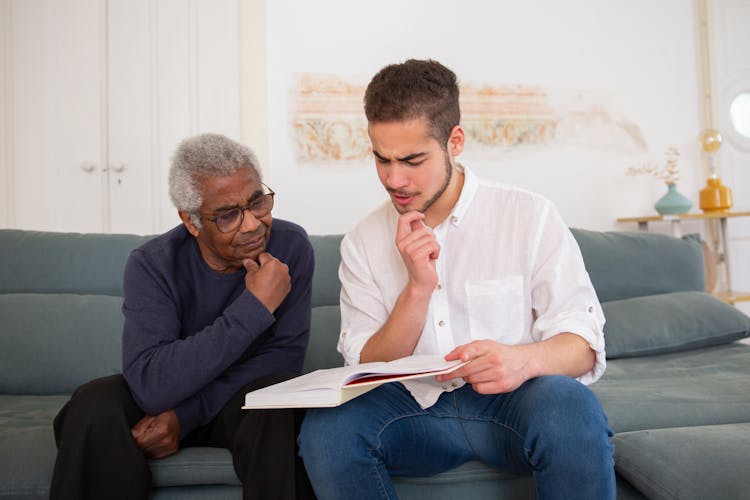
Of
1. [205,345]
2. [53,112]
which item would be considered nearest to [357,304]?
[205,345]

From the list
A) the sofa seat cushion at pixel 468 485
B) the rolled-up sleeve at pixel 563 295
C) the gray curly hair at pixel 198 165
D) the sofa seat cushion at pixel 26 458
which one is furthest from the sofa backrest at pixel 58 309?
the rolled-up sleeve at pixel 563 295

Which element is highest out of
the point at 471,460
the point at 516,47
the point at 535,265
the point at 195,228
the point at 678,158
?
the point at 516,47

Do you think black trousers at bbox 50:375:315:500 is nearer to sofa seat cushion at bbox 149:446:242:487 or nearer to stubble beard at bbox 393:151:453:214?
sofa seat cushion at bbox 149:446:242:487

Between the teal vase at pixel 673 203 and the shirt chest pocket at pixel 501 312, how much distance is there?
101 inches

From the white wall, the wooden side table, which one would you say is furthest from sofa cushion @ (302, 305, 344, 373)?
the wooden side table

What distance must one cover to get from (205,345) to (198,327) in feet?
0.60

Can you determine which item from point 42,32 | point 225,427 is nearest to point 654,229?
point 225,427

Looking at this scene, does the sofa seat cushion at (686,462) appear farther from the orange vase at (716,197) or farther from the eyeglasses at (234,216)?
the orange vase at (716,197)

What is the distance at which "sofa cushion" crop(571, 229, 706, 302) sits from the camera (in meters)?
2.46

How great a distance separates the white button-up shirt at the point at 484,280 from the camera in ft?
4.40

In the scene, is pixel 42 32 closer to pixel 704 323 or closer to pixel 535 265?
pixel 535 265

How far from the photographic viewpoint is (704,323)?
2.30 meters

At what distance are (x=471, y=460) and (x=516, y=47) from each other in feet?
9.52

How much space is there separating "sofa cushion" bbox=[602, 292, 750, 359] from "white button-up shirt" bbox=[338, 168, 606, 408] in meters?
0.97
